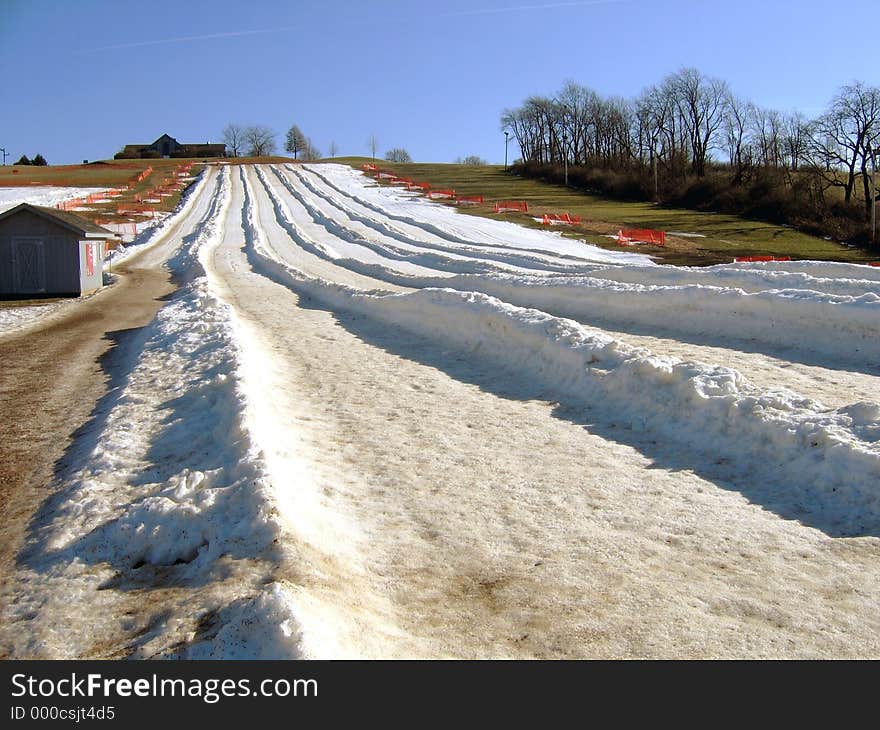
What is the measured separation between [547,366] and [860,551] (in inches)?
234

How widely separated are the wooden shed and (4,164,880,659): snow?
38.7ft

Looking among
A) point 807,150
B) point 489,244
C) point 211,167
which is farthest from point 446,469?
point 211,167

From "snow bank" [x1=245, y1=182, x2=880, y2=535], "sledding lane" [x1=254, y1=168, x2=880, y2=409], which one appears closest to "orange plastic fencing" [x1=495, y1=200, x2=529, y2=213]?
"sledding lane" [x1=254, y1=168, x2=880, y2=409]

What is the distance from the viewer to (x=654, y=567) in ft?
18.1

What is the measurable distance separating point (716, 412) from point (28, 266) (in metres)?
22.4

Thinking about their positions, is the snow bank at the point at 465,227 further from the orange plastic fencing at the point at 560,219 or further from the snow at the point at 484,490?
the snow at the point at 484,490

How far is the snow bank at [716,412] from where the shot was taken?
6.55 meters

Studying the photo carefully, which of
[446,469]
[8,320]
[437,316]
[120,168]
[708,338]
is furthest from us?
[120,168]

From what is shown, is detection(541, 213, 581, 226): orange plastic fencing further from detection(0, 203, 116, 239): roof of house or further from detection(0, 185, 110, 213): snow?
detection(0, 185, 110, 213): snow

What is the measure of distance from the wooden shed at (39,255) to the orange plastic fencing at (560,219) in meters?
28.4

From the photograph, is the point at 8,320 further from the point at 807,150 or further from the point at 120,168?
the point at 120,168

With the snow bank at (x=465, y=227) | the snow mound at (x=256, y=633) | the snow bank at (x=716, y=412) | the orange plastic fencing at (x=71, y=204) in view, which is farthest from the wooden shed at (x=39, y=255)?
the orange plastic fencing at (x=71, y=204)

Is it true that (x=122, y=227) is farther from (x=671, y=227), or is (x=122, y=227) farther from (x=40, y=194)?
(x=671, y=227)
